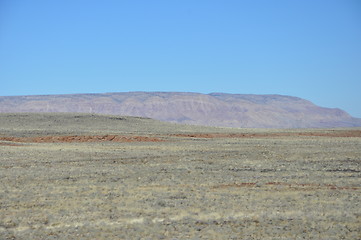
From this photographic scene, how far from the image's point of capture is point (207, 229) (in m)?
13.4

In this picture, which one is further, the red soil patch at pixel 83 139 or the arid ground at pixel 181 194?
the red soil patch at pixel 83 139

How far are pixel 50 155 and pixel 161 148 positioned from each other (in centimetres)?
841

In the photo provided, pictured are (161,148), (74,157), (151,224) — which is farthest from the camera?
(161,148)

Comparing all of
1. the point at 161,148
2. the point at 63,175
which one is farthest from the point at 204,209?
the point at 161,148

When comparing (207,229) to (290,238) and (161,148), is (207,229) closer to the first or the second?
(290,238)

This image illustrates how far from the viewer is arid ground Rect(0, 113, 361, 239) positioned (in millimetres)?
13445

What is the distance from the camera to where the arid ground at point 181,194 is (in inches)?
529

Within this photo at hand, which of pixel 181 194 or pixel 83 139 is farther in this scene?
pixel 83 139

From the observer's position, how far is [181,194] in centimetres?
1778

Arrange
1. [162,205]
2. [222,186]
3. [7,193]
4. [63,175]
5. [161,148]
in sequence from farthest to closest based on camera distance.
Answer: [161,148]
[63,175]
[222,186]
[7,193]
[162,205]

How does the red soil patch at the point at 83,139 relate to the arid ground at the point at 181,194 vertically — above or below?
above

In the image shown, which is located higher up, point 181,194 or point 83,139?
point 83,139

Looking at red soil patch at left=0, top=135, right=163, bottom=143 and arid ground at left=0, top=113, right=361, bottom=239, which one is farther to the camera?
red soil patch at left=0, top=135, right=163, bottom=143

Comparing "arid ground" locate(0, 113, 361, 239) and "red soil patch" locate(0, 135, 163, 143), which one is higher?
"red soil patch" locate(0, 135, 163, 143)
